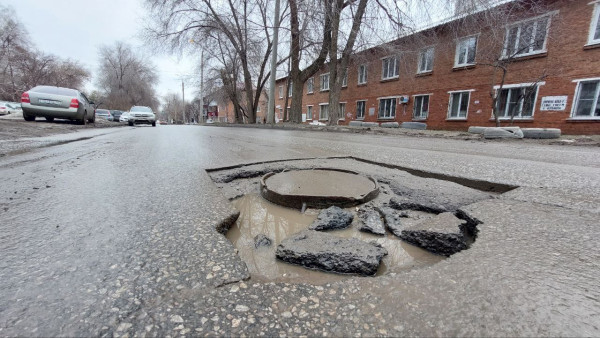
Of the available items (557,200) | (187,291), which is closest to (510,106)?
(557,200)

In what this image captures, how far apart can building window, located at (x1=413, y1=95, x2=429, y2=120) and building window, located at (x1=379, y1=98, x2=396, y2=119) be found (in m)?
1.55

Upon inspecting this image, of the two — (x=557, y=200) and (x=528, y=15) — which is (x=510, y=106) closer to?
(x=528, y=15)

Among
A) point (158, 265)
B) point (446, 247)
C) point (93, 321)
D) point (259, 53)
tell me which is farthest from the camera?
point (259, 53)

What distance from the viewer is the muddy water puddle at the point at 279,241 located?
1.04m

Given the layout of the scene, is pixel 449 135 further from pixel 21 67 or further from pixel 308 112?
pixel 21 67

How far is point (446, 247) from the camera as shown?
1229mm

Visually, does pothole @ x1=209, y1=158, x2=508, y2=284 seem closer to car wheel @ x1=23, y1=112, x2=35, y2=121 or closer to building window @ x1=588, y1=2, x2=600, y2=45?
car wheel @ x1=23, y1=112, x2=35, y2=121

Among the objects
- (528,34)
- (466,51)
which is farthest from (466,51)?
(528,34)

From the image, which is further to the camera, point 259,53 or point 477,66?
point 259,53

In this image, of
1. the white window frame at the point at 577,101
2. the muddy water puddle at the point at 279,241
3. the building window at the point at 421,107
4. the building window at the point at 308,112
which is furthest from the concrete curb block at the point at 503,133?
the building window at the point at 308,112

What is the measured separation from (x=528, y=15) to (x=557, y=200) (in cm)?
1418

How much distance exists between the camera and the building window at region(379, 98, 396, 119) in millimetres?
17625

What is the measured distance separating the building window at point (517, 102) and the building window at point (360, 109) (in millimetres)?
8713

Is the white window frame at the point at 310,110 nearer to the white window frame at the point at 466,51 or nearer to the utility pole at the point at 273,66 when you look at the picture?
the utility pole at the point at 273,66
